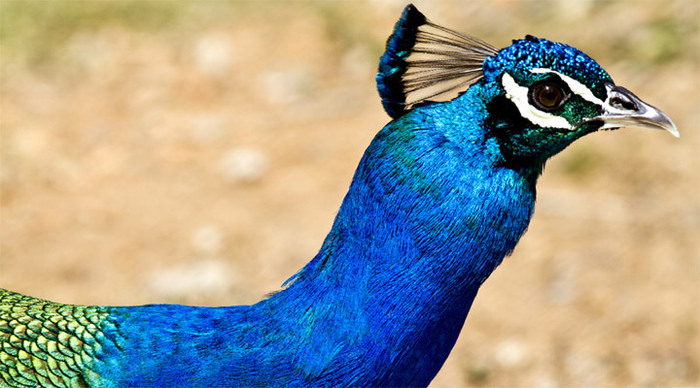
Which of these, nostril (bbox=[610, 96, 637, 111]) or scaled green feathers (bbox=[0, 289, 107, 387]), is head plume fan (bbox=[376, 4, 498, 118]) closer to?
nostril (bbox=[610, 96, 637, 111])

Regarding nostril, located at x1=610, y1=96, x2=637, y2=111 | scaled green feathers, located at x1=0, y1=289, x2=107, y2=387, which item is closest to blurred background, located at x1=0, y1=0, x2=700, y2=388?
scaled green feathers, located at x1=0, y1=289, x2=107, y2=387

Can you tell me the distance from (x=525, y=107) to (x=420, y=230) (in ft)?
0.99

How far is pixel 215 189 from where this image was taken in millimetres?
4055

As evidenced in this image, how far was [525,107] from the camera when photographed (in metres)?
1.71

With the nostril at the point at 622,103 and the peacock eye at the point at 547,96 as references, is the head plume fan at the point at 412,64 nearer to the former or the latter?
the peacock eye at the point at 547,96

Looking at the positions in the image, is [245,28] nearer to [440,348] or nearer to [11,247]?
[11,247]

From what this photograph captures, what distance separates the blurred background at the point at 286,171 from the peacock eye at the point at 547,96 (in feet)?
5.36

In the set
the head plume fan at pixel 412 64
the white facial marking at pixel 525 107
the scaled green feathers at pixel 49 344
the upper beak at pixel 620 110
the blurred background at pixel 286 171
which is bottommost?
the scaled green feathers at pixel 49 344

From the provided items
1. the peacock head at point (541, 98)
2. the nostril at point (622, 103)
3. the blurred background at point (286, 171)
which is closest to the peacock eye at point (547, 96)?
the peacock head at point (541, 98)

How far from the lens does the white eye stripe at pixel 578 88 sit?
5.62 ft

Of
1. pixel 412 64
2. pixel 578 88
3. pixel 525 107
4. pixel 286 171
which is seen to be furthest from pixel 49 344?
pixel 286 171

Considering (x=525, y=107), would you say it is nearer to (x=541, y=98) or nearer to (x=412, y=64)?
(x=541, y=98)

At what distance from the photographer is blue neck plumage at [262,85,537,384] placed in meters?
1.68

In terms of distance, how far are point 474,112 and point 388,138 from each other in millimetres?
168
